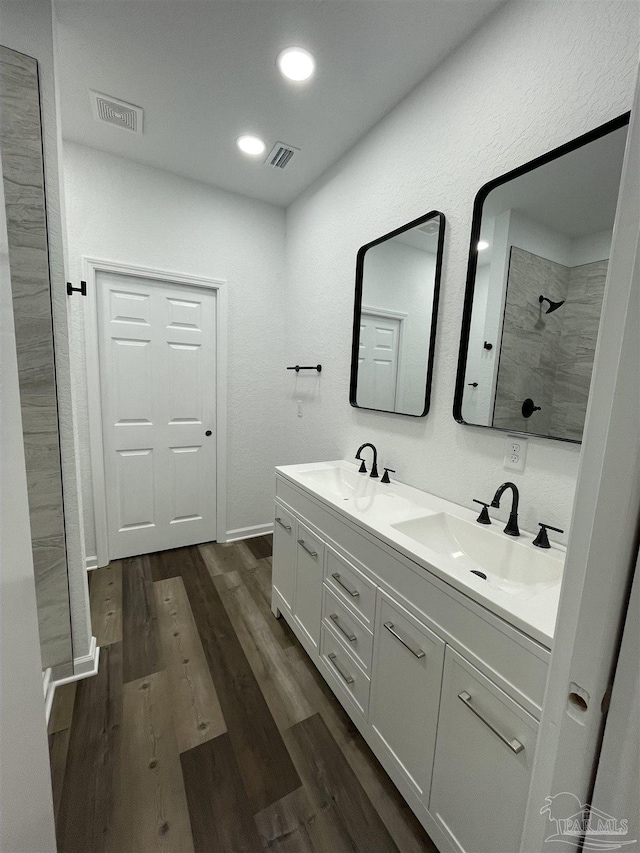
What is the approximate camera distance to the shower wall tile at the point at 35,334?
51.5 inches

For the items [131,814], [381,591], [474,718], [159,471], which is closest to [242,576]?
[159,471]

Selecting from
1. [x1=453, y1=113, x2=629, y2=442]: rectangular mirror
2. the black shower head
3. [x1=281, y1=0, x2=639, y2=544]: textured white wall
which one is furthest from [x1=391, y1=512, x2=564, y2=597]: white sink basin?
the black shower head

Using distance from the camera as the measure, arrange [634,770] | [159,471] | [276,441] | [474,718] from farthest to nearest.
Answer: [276,441]
[159,471]
[474,718]
[634,770]

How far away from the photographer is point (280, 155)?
220 centimetres

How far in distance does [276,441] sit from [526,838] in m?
2.71

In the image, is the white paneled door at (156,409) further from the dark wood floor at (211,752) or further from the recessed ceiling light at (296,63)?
the recessed ceiling light at (296,63)

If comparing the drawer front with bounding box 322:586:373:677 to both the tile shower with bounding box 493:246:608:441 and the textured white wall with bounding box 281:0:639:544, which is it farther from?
the tile shower with bounding box 493:246:608:441

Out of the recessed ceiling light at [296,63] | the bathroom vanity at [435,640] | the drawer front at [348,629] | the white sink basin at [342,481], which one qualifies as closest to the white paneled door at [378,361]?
the white sink basin at [342,481]

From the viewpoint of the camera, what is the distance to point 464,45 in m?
1.44

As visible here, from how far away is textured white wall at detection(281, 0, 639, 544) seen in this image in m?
1.09

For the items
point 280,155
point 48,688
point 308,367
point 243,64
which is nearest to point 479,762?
point 48,688

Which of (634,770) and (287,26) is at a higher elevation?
(287,26)

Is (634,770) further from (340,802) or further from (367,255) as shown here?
(367,255)

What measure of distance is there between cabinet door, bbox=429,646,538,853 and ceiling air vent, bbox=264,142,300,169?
8.68 ft
